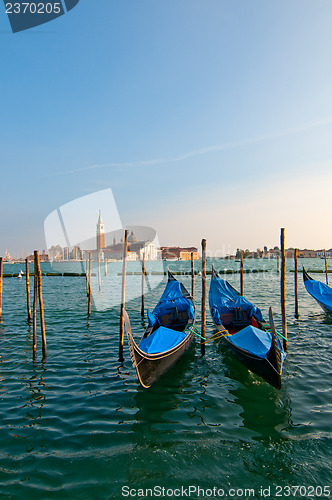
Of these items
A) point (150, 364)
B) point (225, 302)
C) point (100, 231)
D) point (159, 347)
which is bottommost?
point (150, 364)

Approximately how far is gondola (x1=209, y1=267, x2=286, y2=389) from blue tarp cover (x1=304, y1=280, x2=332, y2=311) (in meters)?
4.31

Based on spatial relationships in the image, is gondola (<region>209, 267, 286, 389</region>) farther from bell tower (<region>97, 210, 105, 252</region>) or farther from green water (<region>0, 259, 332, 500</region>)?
bell tower (<region>97, 210, 105, 252</region>)

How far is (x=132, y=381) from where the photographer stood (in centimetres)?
556

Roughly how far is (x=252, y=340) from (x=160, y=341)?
1.70 m

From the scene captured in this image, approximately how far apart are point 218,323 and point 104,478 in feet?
16.3

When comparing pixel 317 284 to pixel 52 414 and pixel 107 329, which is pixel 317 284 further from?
pixel 52 414

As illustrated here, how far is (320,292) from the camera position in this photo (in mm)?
11680

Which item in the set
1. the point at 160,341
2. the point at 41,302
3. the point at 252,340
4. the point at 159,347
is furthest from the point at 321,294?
the point at 41,302

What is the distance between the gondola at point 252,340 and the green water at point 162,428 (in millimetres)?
464

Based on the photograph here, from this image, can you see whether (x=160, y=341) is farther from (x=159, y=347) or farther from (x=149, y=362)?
(x=149, y=362)

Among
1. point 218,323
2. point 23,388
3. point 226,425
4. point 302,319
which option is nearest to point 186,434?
point 226,425

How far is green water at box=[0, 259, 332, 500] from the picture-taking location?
3113 millimetres

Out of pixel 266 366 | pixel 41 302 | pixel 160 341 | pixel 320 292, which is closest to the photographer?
pixel 266 366

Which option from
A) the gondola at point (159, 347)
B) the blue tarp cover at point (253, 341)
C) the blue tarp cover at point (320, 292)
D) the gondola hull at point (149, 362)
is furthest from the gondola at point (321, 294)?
the gondola hull at point (149, 362)
